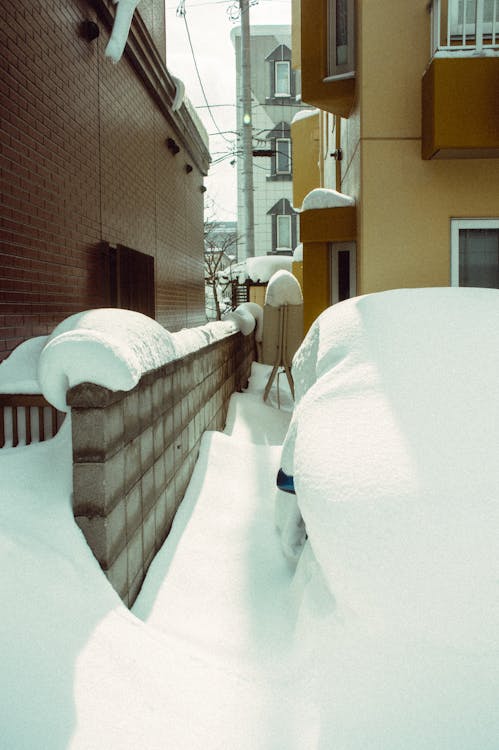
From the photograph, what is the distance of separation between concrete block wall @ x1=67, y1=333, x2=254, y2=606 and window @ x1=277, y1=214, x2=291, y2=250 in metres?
22.6

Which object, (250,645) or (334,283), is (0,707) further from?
(334,283)

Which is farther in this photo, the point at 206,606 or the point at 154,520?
the point at 154,520

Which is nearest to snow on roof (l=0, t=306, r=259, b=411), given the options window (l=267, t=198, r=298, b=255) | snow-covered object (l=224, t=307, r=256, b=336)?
snow-covered object (l=224, t=307, r=256, b=336)

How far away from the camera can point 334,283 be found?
7.57m

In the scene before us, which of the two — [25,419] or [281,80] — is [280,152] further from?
[25,419]

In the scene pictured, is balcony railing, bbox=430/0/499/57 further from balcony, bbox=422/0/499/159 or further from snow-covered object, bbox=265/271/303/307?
snow-covered object, bbox=265/271/303/307

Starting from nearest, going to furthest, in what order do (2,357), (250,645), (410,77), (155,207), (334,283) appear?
(250,645), (2,357), (410,77), (334,283), (155,207)

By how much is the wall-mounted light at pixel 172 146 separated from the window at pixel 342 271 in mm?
4285

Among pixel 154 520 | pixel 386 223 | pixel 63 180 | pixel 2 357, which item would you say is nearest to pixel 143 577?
pixel 154 520

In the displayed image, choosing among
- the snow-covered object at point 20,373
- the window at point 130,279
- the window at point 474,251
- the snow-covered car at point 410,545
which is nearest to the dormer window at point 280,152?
the window at point 130,279

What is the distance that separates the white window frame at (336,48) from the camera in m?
6.74

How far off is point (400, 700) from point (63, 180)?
495 cm

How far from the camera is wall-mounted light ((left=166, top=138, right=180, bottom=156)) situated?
10309 mm

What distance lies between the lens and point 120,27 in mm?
6230
